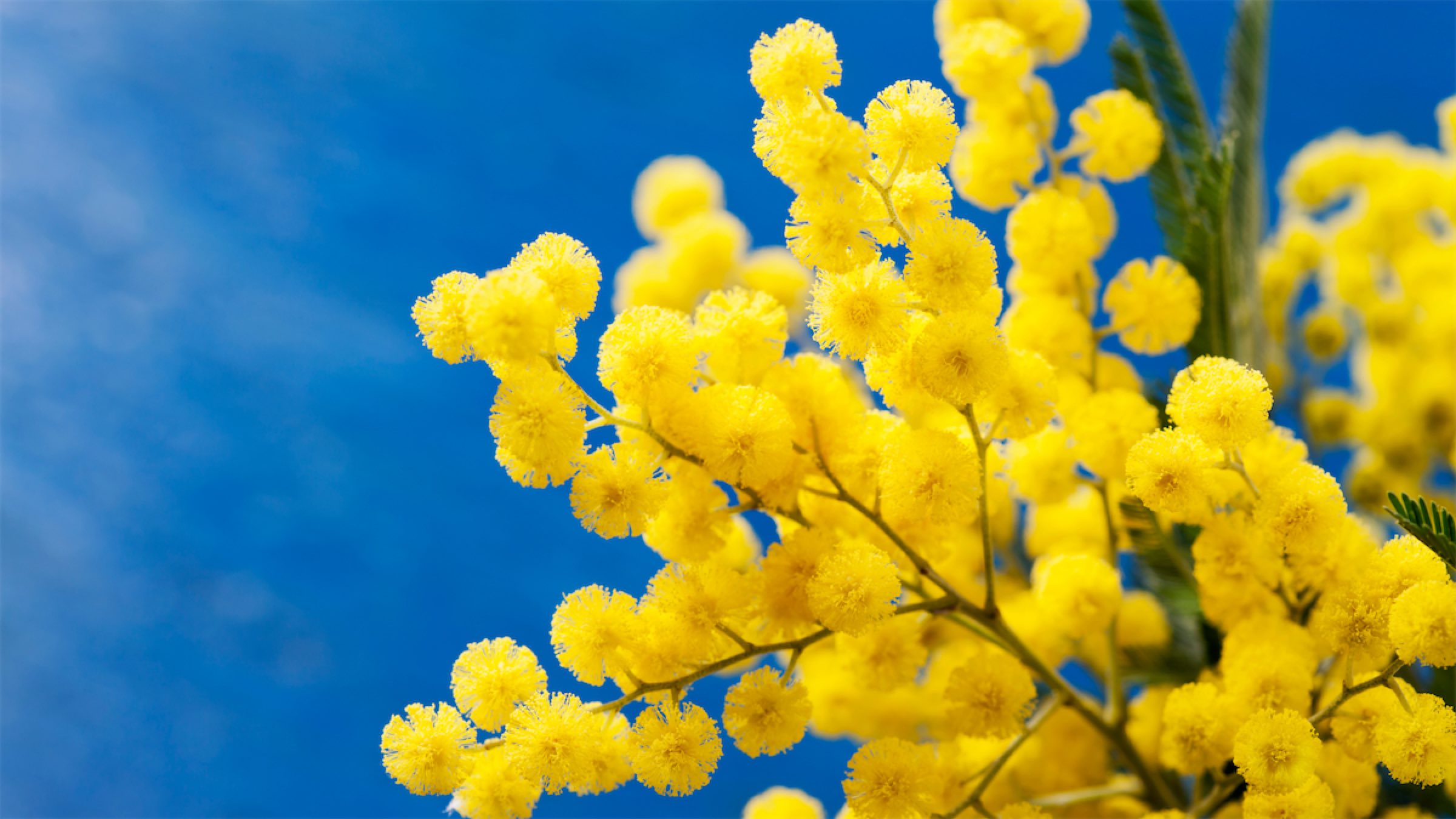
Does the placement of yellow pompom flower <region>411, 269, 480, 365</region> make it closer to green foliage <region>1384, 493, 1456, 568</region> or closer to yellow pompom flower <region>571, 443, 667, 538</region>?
yellow pompom flower <region>571, 443, 667, 538</region>

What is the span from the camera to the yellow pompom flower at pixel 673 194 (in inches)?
44.4

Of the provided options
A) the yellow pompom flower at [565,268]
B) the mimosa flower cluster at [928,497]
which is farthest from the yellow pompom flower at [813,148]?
the yellow pompom flower at [565,268]

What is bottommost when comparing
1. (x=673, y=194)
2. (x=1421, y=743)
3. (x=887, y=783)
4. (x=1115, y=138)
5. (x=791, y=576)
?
(x=1421, y=743)

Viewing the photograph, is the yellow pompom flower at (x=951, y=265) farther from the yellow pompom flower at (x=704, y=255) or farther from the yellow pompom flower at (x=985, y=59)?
the yellow pompom flower at (x=704, y=255)

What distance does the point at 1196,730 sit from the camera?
646 millimetres

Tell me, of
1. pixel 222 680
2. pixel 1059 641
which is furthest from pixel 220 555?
pixel 1059 641

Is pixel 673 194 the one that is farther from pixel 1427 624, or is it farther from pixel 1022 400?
pixel 1427 624

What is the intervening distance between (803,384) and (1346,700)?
0.34 m

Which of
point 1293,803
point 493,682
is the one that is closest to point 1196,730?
point 1293,803

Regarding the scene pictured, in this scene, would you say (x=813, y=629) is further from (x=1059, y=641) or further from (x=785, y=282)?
(x=785, y=282)

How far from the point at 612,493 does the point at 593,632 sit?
8cm

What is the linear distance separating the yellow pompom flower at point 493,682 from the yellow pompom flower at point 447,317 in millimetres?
165

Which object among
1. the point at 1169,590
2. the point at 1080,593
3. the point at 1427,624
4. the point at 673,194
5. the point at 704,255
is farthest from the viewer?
the point at 673,194

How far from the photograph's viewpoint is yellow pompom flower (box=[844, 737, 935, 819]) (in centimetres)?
60
